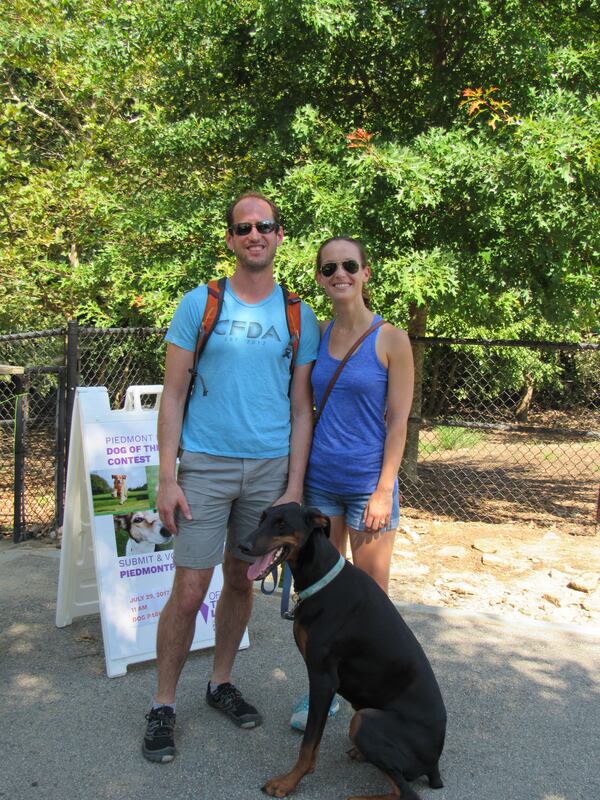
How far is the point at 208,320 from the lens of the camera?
313cm

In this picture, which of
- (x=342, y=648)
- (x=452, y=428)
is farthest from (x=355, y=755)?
(x=452, y=428)

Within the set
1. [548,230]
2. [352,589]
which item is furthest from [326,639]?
[548,230]

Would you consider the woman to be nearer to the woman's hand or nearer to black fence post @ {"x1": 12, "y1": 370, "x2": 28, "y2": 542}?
the woman's hand

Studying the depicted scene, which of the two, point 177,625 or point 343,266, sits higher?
point 343,266

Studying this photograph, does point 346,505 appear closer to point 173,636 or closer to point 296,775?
point 173,636

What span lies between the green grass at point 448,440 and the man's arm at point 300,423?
751 cm

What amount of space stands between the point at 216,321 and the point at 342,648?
1.40 meters

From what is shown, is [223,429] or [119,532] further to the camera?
[119,532]

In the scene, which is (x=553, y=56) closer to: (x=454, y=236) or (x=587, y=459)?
(x=454, y=236)

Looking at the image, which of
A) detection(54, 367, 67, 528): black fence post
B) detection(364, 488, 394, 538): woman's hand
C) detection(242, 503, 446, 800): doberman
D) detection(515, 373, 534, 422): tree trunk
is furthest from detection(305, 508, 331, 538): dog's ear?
detection(515, 373, 534, 422): tree trunk

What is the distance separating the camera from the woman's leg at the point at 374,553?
321 cm

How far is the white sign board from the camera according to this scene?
4.01m

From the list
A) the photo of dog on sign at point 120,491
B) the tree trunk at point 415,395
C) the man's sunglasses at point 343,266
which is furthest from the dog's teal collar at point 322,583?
the tree trunk at point 415,395

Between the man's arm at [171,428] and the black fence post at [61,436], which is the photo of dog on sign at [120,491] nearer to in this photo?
the man's arm at [171,428]
